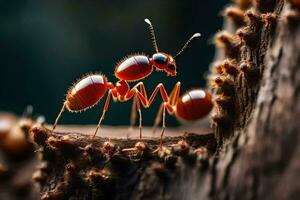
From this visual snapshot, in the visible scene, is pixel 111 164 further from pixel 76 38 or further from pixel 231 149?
pixel 76 38

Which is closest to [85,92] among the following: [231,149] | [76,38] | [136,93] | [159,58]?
[136,93]

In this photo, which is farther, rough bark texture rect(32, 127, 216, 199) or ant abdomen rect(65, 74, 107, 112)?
ant abdomen rect(65, 74, 107, 112)

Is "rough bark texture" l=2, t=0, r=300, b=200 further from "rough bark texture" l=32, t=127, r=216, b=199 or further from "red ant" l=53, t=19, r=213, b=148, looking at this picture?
"red ant" l=53, t=19, r=213, b=148

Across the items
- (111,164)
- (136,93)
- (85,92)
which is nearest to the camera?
(111,164)

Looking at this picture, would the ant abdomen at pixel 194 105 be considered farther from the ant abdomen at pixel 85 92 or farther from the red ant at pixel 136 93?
the ant abdomen at pixel 85 92

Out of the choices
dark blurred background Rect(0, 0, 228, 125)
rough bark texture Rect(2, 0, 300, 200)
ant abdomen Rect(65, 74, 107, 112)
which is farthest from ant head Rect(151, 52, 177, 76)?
dark blurred background Rect(0, 0, 228, 125)

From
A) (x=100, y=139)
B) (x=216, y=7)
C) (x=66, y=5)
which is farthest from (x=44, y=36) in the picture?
(x=100, y=139)

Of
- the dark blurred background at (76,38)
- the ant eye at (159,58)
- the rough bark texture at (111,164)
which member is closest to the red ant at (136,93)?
the ant eye at (159,58)
